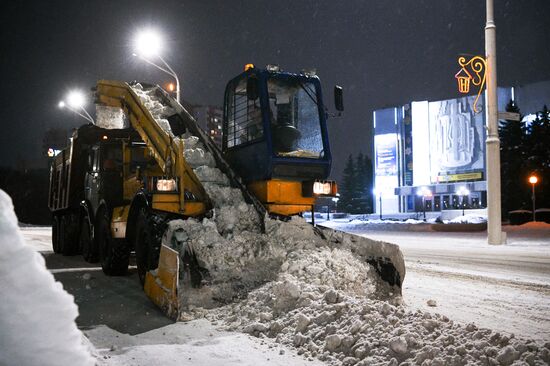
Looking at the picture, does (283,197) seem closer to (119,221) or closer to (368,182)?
(119,221)

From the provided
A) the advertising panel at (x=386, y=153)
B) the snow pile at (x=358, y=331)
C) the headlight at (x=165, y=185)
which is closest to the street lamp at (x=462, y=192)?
the advertising panel at (x=386, y=153)

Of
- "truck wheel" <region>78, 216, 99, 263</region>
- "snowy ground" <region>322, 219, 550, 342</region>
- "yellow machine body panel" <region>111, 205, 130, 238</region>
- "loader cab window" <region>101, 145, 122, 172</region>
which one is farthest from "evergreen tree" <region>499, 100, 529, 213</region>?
"yellow machine body panel" <region>111, 205, 130, 238</region>

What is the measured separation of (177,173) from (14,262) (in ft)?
18.1

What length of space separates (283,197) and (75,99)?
965 inches

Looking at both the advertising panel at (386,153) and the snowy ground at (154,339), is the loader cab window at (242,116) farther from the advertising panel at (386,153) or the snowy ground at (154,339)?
the advertising panel at (386,153)

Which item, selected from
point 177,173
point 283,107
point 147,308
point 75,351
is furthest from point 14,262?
point 283,107

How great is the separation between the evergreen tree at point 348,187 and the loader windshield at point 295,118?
85.2 m

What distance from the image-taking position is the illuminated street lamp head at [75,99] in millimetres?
28531

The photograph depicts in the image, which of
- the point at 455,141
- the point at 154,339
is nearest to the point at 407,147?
the point at 455,141

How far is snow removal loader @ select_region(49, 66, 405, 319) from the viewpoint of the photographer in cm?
675

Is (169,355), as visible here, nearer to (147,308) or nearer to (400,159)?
(147,308)

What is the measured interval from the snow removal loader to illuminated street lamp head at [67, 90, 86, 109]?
19.0m

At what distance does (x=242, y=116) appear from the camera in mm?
8844

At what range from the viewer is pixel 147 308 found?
696cm
